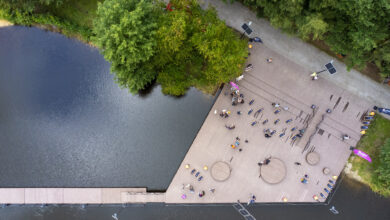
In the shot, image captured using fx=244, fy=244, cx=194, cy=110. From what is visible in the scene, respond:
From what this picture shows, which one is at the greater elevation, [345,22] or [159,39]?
[345,22]

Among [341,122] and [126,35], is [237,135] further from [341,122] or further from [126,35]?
[126,35]

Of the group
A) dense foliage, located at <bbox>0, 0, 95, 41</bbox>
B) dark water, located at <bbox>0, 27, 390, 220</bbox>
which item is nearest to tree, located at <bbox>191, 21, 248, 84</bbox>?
dark water, located at <bbox>0, 27, 390, 220</bbox>

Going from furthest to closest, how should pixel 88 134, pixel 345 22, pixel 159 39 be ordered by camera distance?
pixel 88 134
pixel 345 22
pixel 159 39

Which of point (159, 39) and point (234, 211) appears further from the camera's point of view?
point (234, 211)

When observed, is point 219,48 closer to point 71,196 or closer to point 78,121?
point 78,121

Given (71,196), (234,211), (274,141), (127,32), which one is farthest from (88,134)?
(274,141)

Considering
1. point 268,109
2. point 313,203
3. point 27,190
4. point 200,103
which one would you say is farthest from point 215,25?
point 27,190

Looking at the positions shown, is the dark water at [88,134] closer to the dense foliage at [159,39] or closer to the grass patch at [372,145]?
the grass patch at [372,145]
